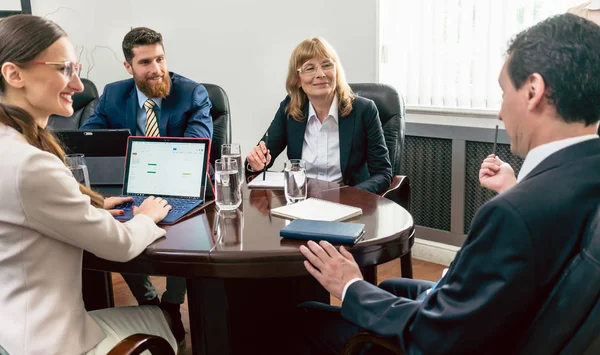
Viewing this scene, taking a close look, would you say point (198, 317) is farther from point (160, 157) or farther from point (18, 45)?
point (18, 45)

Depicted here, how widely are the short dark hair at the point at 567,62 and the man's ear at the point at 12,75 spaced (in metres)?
1.15

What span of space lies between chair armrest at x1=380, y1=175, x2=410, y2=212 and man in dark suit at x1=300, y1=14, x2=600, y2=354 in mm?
1401

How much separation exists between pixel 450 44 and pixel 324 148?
2.98 ft

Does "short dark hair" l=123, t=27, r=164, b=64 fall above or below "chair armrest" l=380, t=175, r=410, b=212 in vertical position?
above

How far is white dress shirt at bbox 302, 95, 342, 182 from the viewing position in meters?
2.71

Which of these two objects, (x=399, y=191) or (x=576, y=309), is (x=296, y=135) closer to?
(x=399, y=191)

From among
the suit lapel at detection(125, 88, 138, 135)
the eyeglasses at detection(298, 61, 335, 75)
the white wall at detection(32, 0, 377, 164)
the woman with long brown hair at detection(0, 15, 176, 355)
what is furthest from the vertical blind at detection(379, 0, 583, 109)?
the woman with long brown hair at detection(0, 15, 176, 355)

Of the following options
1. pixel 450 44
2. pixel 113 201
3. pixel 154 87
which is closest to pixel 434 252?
pixel 450 44

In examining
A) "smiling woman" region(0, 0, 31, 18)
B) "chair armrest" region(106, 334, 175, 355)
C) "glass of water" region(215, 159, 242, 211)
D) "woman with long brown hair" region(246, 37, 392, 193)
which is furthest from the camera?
"smiling woman" region(0, 0, 31, 18)

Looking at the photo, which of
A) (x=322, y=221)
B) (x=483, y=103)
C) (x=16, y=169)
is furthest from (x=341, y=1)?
(x=16, y=169)

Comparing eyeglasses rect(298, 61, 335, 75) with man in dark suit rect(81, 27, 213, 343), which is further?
man in dark suit rect(81, 27, 213, 343)

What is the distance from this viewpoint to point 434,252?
11.2 feet

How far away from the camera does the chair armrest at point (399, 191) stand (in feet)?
8.29

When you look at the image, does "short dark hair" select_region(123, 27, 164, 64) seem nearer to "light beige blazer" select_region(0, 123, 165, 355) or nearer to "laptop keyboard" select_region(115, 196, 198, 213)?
"laptop keyboard" select_region(115, 196, 198, 213)
